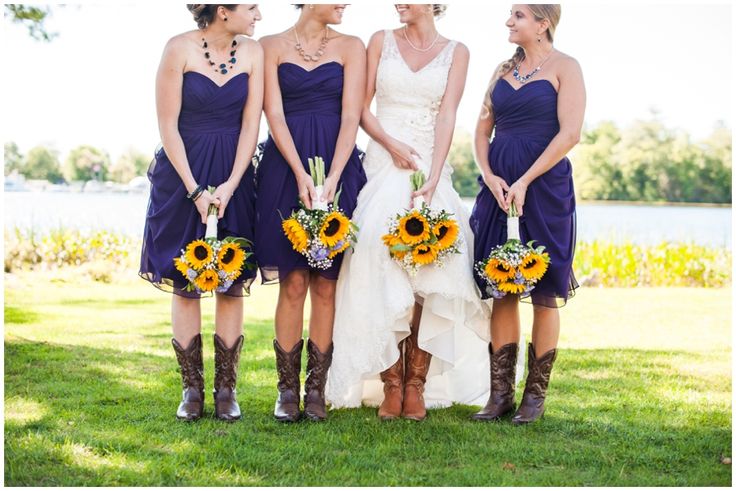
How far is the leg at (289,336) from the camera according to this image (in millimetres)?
4305

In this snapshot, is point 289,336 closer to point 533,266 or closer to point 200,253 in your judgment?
point 200,253

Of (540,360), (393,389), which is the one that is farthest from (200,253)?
(540,360)

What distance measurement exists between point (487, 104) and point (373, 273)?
107cm

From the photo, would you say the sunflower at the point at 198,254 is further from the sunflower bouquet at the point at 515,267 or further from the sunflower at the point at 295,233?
the sunflower bouquet at the point at 515,267

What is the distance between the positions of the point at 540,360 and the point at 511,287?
1.65ft

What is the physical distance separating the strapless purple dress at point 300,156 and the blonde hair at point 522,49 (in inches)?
30.7

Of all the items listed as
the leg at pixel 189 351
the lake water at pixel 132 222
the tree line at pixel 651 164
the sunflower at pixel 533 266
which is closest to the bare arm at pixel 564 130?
the sunflower at pixel 533 266

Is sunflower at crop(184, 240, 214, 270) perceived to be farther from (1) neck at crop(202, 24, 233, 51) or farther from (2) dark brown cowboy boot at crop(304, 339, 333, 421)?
(1) neck at crop(202, 24, 233, 51)

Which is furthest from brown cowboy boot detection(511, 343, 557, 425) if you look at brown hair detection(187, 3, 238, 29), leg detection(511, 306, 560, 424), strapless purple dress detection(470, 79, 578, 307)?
brown hair detection(187, 3, 238, 29)

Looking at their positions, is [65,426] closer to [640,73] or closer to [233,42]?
[233,42]

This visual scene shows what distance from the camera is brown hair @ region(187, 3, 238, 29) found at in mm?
4152

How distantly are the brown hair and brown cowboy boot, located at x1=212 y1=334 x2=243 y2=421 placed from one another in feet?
5.04

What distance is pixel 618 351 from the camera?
6609 mm

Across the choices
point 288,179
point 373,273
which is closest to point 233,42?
point 288,179
